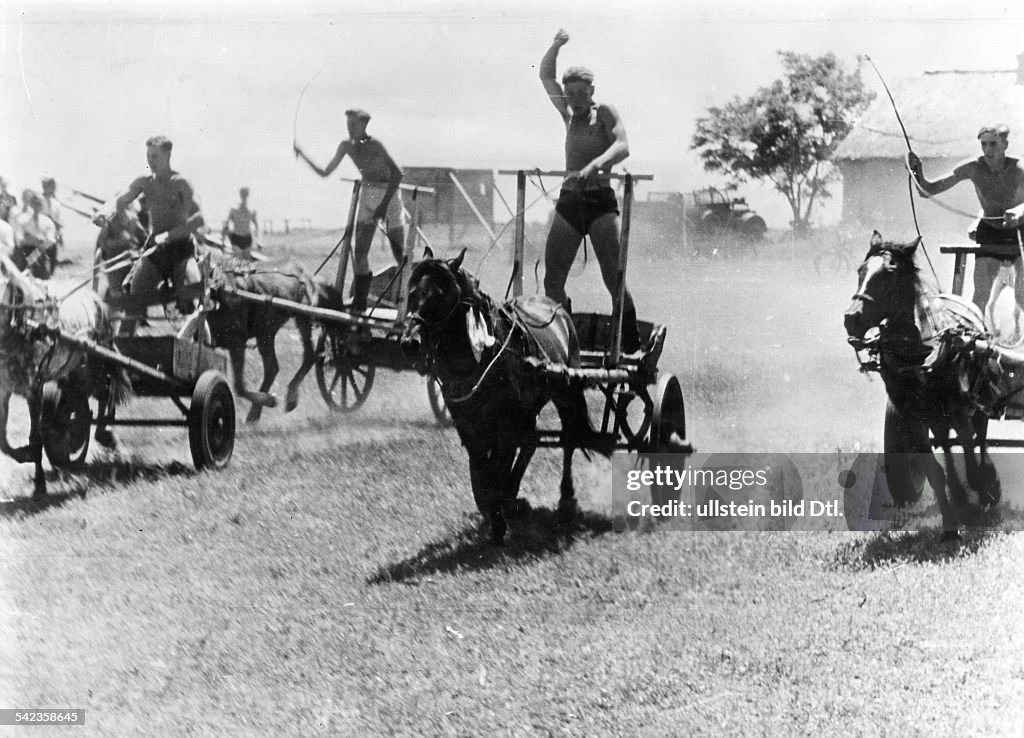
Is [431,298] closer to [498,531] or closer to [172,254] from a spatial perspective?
[498,531]

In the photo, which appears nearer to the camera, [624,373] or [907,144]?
[907,144]

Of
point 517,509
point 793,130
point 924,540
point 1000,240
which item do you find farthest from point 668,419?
point 1000,240

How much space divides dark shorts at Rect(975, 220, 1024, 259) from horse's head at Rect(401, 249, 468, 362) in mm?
3147

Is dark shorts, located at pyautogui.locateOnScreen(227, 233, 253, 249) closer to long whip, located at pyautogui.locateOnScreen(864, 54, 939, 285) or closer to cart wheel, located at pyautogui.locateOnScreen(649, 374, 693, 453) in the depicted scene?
cart wheel, located at pyautogui.locateOnScreen(649, 374, 693, 453)

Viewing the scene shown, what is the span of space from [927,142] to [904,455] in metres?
1.80

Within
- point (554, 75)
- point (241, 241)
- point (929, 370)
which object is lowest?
Result: point (929, 370)

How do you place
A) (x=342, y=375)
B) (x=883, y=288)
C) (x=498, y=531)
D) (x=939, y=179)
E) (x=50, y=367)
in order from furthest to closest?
(x=342, y=375) → (x=50, y=367) → (x=939, y=179) → (x=498, y=531) → (x=883, y=288)

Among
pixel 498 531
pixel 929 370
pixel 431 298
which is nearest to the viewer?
pixel 431 298

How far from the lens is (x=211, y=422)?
24.9ft

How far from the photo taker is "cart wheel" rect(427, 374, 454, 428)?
24.1 ft

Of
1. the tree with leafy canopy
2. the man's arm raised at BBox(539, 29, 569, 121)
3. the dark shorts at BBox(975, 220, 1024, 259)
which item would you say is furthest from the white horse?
the dark shorts at BBox(975, 220, 1024, 259)

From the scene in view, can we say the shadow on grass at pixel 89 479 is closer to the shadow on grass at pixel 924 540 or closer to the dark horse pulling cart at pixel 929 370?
the shadow on grass at pixel 924 540

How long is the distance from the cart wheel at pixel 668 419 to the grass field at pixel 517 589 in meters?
0.11

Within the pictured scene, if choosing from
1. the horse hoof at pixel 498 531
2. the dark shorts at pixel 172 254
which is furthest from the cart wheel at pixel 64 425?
the horse hoof at pixel 498 531
